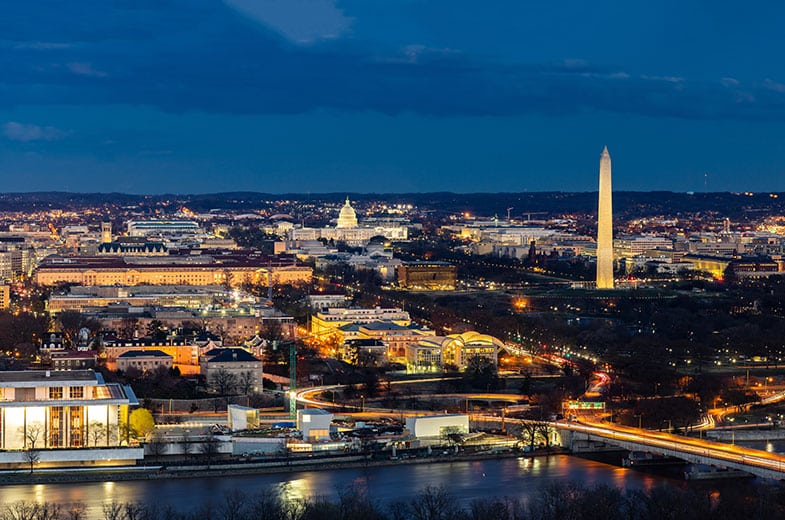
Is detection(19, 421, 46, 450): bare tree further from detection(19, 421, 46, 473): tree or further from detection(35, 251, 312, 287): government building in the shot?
detection(35, 251, 312, 287): government building

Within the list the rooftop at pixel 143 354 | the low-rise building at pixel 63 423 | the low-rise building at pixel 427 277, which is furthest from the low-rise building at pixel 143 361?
the low-rise building at pixel 427 277

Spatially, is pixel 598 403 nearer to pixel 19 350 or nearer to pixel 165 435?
pixel 165 435

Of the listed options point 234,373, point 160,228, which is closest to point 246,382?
point 234,373

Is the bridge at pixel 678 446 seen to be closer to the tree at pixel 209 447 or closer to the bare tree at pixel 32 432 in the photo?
the tree at pixel 209 447

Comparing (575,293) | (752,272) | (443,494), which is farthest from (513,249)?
(443,494)

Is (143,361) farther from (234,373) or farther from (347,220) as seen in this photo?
(347,220)

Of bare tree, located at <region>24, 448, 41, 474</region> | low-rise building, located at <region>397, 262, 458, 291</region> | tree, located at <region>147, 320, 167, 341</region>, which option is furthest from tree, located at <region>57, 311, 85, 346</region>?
low-rise building, located at <region>397, 262, 458, 291</region>
